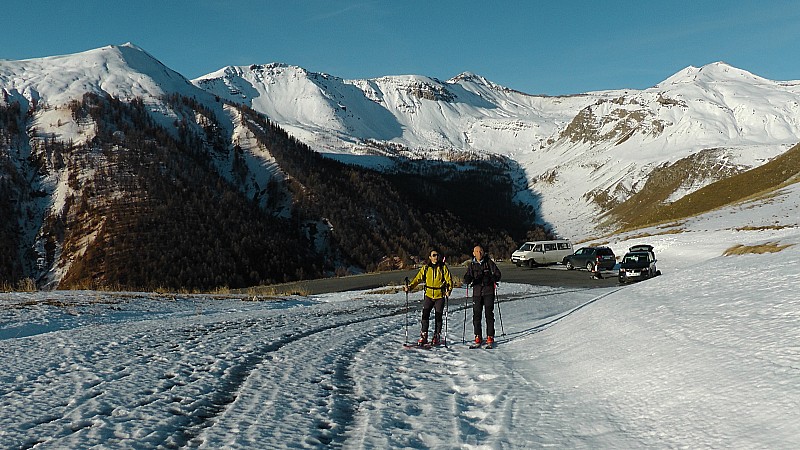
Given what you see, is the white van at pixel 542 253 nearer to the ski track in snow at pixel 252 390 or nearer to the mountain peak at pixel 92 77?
the ski track in snow at pixel 252 390

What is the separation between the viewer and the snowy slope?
211 inches

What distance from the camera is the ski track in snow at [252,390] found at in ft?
18.1

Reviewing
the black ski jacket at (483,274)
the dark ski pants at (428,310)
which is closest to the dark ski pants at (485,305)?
the black ski jacket at (483,274)

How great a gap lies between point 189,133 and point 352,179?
31570 mm

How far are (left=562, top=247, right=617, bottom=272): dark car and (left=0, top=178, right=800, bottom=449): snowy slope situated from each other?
2302cm

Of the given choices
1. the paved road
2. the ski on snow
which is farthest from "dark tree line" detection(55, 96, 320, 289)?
the ski on snow

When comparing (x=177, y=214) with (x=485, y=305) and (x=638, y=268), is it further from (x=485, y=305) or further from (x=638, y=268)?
(x=485, y=305)

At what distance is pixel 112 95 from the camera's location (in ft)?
297

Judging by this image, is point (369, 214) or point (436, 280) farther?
point (369, 214)

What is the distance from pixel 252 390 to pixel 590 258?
115 ft

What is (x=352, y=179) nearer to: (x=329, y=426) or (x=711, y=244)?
(x=711, y=244)

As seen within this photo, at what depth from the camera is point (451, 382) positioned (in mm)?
8008

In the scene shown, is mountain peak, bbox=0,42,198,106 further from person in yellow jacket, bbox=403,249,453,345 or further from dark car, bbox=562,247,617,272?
person in yellow jacket, bbox=403,249,453,345

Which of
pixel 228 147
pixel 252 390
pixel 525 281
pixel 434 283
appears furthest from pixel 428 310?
pixel 228 147
